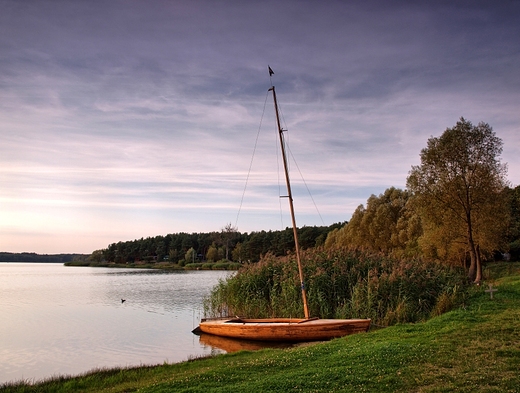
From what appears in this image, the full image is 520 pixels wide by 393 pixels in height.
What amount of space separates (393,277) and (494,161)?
17932 millimetres

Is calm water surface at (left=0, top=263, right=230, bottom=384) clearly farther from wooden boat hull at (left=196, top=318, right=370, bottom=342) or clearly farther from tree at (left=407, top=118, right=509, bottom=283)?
tree at (left=407, top=118, right=509, bottom=283)

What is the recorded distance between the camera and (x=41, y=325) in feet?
74.7

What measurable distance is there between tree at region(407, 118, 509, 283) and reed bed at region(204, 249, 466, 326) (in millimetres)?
9702

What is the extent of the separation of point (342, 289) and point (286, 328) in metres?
4.15

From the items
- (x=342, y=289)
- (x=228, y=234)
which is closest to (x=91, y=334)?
(x=342, y=289)

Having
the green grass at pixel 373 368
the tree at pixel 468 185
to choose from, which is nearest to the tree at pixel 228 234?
the tree at pixel 468 185

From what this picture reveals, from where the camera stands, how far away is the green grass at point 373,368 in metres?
7.55

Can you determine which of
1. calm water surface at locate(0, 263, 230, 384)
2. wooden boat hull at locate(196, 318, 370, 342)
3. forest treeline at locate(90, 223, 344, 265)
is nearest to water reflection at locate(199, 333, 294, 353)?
wooden boat hull at locate(196, 318, 370, 342)

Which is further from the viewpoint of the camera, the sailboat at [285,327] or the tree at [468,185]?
the tree at [468,185]

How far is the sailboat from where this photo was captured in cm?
1507

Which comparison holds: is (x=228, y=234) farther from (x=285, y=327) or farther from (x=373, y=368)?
(x=373, y=368)

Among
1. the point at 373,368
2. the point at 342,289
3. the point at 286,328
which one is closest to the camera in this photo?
the point at 373,368

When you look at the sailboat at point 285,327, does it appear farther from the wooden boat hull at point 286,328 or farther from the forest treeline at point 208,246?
the forest treeline at point 208,246

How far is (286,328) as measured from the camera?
16.0m
